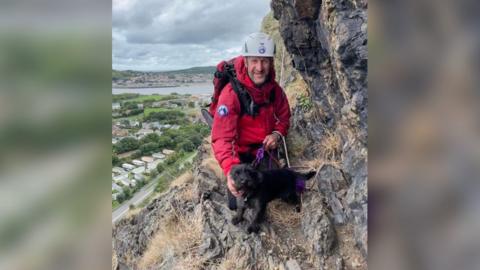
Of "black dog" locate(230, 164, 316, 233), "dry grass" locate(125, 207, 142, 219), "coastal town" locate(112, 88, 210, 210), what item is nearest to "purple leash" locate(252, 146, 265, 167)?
"black dog" locate(230, 164, 316, 233)

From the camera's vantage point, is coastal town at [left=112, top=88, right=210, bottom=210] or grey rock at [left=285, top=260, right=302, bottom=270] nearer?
coastal town at [left=112, top=88, right=210, bottom=210]

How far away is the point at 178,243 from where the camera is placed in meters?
3.38

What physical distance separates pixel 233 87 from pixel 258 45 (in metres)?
0.35

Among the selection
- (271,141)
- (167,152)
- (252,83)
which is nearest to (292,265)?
(271,141)

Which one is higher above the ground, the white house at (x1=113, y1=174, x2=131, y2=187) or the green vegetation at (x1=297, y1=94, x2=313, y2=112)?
the green vegetation at (x1=297, y1=94, x2=313, y2=112)

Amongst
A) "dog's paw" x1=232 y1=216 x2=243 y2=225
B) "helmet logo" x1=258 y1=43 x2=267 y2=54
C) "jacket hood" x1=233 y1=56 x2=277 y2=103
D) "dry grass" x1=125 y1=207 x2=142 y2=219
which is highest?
"helmet logo" x1=258 y1=43 x2=267 y2=54

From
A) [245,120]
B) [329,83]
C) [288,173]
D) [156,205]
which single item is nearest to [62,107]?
[245,120]

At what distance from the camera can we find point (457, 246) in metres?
0.62

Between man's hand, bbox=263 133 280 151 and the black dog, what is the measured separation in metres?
0.20

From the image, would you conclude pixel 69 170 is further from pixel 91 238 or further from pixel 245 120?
pixel 245 120

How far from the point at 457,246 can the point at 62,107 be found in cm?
73

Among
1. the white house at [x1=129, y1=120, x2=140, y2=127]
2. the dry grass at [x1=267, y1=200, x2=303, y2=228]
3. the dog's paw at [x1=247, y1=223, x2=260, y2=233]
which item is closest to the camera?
the white house at [x1=129, y1=120, x2=140, y2=127]

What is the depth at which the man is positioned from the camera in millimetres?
2830

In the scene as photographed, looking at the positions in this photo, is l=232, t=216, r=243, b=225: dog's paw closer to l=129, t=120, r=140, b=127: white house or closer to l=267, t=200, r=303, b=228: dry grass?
l=267, t=200, r=303, b=228: dry grass
